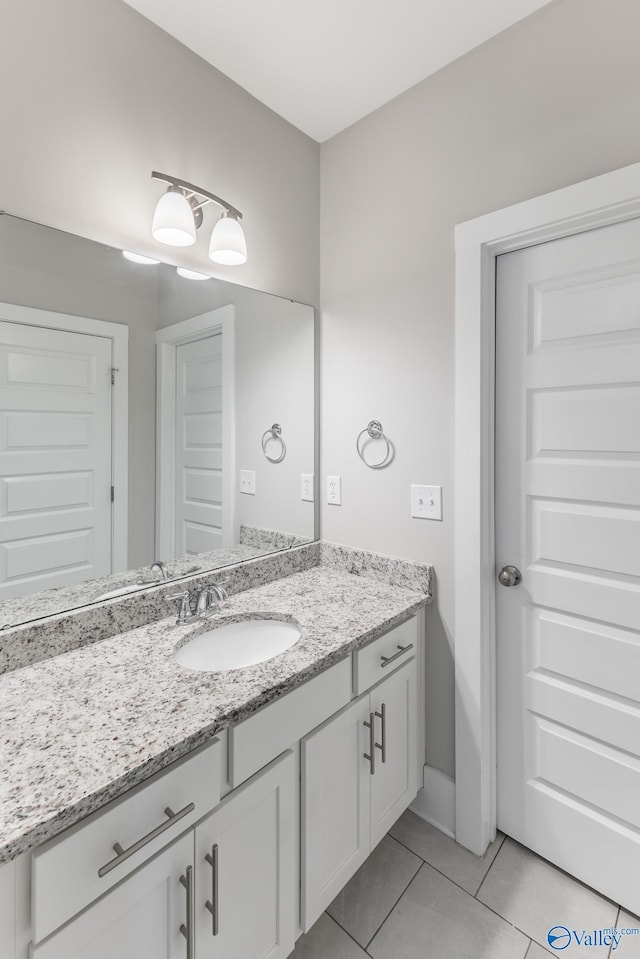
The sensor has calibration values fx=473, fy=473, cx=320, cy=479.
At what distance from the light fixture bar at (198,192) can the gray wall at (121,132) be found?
45 mm

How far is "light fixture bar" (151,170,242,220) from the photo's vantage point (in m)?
1.37

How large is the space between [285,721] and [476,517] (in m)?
0.83

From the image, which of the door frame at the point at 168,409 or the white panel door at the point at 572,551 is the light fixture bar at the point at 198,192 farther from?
the white panel door at the point at 572,551

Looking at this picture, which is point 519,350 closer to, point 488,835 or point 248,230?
point 248,230

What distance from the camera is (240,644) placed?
55.6 inches

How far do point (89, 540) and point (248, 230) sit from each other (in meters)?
1.19

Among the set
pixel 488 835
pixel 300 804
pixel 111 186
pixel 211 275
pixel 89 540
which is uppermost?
pixel 111 186

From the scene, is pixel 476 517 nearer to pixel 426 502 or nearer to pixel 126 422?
pixel 426 502

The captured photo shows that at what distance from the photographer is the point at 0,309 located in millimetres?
1104

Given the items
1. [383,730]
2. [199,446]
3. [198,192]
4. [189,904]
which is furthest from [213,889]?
[198,192]

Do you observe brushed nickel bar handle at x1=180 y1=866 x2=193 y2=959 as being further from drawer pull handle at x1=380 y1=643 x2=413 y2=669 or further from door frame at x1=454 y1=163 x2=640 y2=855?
door frame at x1=454 y1=163 x2=640 y2=855

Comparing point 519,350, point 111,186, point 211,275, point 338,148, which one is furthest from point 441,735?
point 338,148

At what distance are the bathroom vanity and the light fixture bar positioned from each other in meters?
1.27

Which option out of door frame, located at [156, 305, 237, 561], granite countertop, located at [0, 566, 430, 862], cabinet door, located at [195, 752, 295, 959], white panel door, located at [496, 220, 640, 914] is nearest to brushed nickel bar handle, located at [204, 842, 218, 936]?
cabinet door, located at [195, 752, 295, 959]
